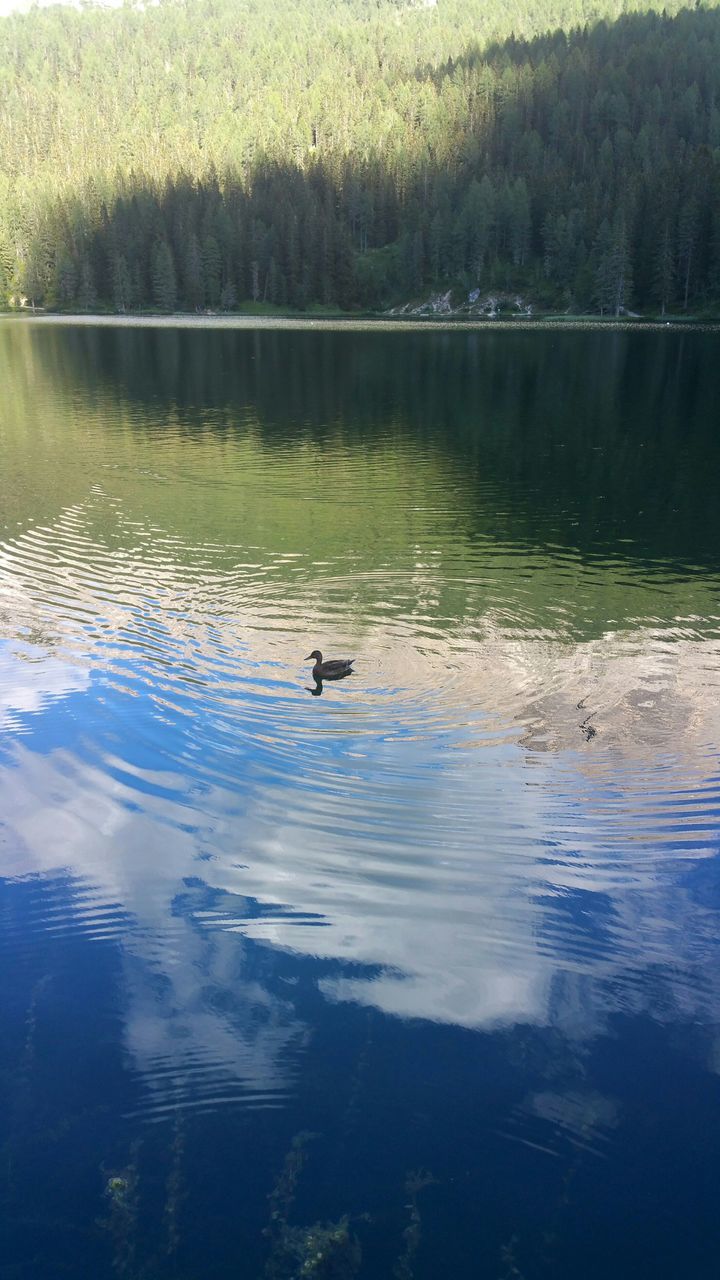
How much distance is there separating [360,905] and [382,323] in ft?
493

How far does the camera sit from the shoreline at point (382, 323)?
129375mm

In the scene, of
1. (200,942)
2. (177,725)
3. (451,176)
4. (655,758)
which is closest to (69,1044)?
(200,942)

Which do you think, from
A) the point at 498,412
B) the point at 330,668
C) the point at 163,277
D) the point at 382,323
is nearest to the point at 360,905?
the point at 330,668

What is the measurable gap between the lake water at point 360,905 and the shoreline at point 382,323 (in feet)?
369

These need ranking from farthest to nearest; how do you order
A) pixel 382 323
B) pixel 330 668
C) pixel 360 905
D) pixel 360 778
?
pixel 382 323 < pixel 330 668 < pixel 360 778 < pixel 360 905

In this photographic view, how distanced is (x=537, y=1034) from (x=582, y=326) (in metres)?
136

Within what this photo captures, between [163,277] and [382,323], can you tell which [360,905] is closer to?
[382,323]

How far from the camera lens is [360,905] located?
948cm

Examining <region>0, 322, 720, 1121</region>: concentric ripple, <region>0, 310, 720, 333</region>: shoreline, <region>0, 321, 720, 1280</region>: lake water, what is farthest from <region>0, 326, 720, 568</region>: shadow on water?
<region>0, 310, 720, 333</region>: shoreline

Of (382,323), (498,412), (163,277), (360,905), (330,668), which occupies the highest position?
(163,277)

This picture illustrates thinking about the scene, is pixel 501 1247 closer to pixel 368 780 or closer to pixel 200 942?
pixel 200 942

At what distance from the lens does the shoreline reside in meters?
129

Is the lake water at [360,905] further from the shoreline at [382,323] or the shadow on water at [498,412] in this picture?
the shoreline at [382,323]

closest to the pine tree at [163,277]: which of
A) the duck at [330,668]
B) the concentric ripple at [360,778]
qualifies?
the concentric ripple at [360,778]
